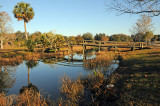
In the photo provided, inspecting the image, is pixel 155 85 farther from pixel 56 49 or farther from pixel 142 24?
pixel 142 24

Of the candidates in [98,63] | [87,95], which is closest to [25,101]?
[87,95]

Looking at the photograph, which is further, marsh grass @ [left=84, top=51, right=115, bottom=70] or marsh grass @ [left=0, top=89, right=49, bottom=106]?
marsh grass @ [left=84, top=51, right=115, bottom=70]

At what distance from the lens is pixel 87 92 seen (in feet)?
21.9

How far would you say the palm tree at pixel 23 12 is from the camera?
35.2 meters

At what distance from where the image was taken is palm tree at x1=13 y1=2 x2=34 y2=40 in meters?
35.2

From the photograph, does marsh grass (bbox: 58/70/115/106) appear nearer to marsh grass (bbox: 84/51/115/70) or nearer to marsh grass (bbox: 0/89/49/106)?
marsh grass (bbox: 0/89/49/106)

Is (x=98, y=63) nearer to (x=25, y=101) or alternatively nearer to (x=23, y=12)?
(x=25, y=101)

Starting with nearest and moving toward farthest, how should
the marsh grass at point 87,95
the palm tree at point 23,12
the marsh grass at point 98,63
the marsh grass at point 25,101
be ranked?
the marsh grass at point 25,101, the marsh grass at point 87,95, the marsh grass at point 98,63, the palm tree at point 23,12

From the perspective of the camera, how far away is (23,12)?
36.0 metres

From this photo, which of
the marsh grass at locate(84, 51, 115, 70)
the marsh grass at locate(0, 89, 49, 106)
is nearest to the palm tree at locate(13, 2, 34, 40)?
the marsh grass at locate(84, 51, 115, 70)

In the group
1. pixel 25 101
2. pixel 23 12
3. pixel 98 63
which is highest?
pixel 23 12

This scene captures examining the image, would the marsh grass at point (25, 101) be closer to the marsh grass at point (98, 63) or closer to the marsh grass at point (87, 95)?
the marsh grass at point (87, 95)

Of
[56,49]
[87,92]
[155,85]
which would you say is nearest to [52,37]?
[56,49]

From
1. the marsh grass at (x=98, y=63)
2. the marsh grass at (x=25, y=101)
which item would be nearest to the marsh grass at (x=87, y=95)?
the marsh grass at (x=25, y=101)
